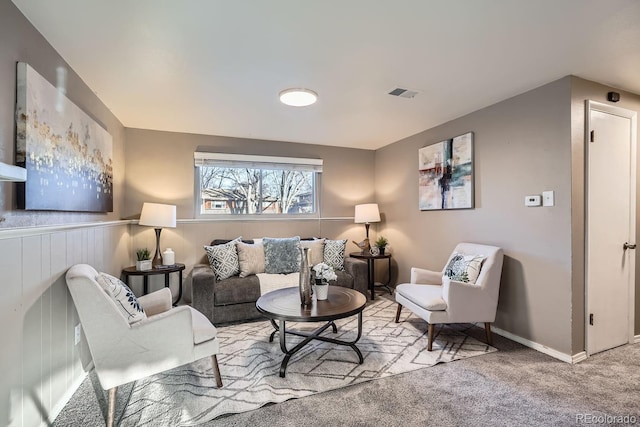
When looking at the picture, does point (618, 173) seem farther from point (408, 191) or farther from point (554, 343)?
point (408, 191)

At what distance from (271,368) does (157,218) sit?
7.10ft

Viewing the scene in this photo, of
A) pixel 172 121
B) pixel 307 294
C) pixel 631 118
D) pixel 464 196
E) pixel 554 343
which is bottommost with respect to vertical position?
pixel 554 343

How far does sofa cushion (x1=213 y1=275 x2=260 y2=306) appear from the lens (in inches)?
127

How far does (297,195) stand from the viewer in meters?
4.71

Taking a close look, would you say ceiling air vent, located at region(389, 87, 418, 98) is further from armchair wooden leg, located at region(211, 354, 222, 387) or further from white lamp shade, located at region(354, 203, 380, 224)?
armchair wooden leg, located at region(211, 354, 222, 387)

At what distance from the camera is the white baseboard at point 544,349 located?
2.39 metres

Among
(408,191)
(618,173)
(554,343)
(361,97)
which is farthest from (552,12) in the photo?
(408,191)

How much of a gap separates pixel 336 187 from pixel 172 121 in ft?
8.09

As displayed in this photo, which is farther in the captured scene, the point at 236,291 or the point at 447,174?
the point at 447,174

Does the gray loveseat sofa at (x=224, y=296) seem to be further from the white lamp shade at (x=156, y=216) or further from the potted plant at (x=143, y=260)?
the white lamp shade at (x=156, y=216)

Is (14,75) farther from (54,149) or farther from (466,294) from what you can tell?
(466,294)

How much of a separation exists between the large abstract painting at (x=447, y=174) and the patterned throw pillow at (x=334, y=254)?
121cm

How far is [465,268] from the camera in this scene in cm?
285

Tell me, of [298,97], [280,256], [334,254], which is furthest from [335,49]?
[334,254]
